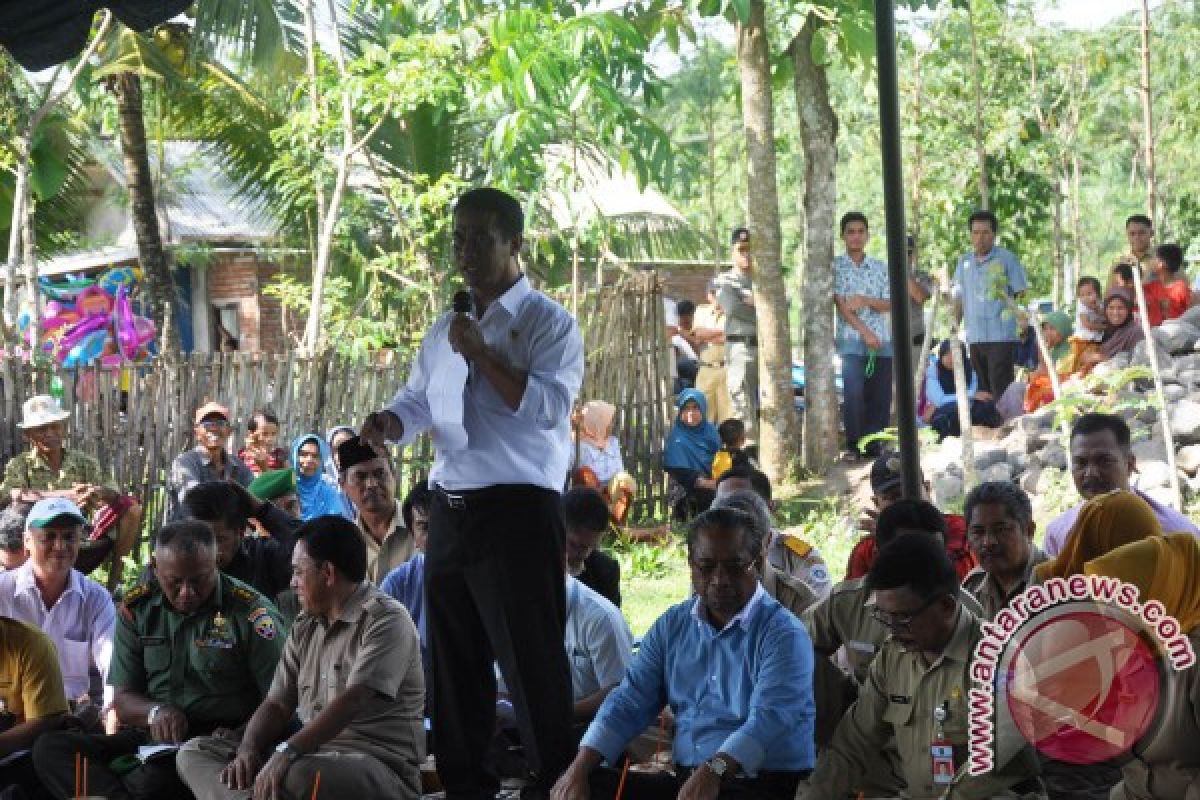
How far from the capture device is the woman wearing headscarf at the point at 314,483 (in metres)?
9.22

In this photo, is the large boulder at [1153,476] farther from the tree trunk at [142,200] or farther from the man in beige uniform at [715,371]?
the tree trunk at [142,200]

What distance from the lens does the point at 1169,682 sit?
416 centimetres

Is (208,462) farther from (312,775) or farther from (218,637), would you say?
(312,775)

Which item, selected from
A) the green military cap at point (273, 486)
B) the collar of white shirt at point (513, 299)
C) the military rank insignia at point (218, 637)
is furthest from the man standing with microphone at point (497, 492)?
the green military cap at point (273, 486)

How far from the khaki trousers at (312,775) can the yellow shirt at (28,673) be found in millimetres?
700

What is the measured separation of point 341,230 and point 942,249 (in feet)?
19.9

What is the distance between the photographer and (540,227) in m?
15.2

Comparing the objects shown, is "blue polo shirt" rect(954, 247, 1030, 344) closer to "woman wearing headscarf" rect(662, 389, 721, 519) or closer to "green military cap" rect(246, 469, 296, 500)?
"woman wearing headscarf" rect(662, 389, 721, 519)

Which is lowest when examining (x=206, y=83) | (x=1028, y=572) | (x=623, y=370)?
(x=1028, y=572)

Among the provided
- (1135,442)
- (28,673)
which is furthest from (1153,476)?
(28,673)

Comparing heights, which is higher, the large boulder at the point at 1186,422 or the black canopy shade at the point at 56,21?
the black canopy shade at the point at 56,21

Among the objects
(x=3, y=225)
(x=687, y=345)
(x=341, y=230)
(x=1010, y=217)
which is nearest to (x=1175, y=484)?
(x=687, y=345)

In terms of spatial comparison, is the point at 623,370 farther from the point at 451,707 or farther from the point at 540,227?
the point at 451,707

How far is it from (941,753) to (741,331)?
340 inches
